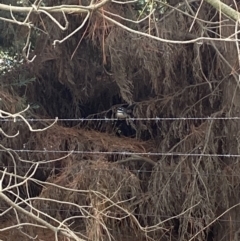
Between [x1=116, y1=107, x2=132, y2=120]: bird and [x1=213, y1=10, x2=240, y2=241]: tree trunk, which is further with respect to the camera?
[x1=116, y1=107, x2=132, y2=120]: bird

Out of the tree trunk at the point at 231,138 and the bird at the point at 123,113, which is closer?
the tree trunk at the point at 231,138

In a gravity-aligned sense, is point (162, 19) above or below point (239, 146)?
above

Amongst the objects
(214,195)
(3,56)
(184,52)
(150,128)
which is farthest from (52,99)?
(214,195)

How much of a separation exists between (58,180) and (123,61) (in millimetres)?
1065

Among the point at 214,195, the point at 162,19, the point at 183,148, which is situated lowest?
the point at 214,195

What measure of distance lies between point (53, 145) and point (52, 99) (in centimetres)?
81

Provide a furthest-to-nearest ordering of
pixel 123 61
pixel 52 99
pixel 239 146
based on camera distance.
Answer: pixel 52 99 → pixel 123 61 → pixel 239 146

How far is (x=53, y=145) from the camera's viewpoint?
16.3 feet

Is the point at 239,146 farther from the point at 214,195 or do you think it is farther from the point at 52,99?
the point at 52,99

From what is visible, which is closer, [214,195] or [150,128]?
[214,195]

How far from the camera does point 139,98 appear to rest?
525 centimetres

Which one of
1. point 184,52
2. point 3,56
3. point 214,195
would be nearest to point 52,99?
point 3,56

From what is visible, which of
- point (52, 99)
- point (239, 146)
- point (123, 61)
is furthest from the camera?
point (52, 99)

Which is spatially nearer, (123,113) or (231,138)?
(231,138)
